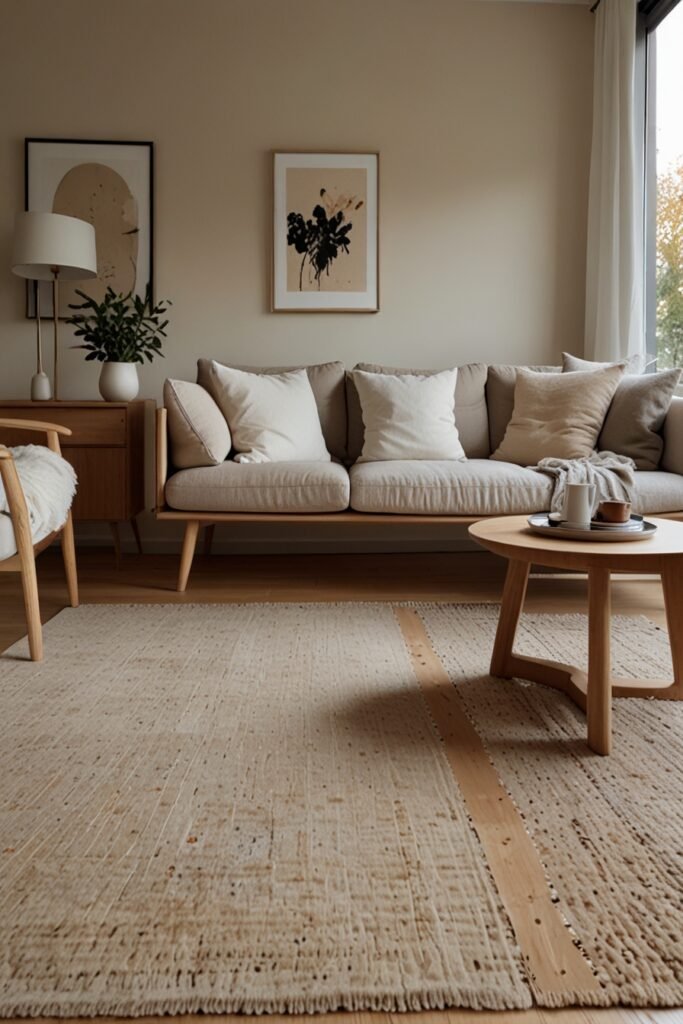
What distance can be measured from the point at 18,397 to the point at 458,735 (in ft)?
10.2

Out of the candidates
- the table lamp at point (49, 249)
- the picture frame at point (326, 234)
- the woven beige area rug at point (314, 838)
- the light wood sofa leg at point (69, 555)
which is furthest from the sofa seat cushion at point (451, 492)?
the table lamp at point (49, 249)

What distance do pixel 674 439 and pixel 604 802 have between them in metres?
2.07

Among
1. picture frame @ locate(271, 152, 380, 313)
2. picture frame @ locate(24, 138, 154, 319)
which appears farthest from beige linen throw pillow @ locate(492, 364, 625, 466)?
picture frame @ locate(24, 138, 154, 319)

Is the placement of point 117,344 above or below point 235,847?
above

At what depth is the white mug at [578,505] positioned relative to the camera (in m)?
1.87

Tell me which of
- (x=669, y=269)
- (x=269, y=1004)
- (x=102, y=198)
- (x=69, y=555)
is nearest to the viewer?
(x=269, y=1004)

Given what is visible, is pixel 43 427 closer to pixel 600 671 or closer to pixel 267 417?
pixel 267 417

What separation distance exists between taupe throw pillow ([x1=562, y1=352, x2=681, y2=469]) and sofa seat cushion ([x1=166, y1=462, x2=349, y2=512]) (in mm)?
1109

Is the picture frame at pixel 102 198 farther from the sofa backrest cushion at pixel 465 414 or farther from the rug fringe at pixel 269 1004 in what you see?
the rug fringe at pixel 269 1004

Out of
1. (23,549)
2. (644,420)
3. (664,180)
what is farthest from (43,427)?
(664,180)

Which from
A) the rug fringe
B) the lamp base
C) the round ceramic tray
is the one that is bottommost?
the rug fringe

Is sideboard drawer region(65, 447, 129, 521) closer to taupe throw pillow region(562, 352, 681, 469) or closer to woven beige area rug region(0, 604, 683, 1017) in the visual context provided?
woven beige area rug region(0, 604, 683, 1017)

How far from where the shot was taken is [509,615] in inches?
82.1

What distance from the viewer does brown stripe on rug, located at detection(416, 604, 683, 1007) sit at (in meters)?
1.04
